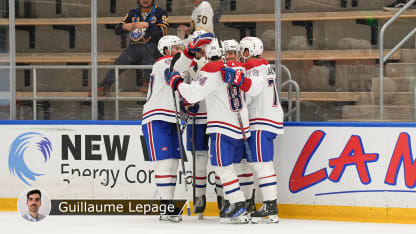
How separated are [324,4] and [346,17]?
217 millimetres

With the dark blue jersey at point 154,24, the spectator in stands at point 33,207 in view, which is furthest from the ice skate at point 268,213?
the dark blue jersey at point 154,24

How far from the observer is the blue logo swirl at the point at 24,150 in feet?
24.7

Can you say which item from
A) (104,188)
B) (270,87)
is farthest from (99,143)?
(270,87)

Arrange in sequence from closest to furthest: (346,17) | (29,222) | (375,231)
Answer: (375,231) < (29,222) < (346,17)

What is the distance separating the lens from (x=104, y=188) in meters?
7.43

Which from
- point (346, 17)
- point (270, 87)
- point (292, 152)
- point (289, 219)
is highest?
point (346, 17)

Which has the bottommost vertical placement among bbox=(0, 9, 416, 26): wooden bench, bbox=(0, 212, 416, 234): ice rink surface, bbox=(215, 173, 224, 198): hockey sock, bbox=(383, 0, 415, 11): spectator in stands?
bbox=(0, 212, 416, 234): ice rink surface

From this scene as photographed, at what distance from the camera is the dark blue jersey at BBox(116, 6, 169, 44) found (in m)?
7.58

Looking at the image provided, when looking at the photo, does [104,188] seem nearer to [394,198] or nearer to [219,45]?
[219,45]

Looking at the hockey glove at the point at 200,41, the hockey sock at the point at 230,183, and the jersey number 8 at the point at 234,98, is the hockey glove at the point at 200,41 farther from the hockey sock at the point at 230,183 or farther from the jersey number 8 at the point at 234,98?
the hockey sock at the point at 230,183

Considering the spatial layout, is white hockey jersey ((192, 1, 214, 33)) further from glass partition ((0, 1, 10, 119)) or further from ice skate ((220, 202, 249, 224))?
glass partition ((0, 1, 10, 119))

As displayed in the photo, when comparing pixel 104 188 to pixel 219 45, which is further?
pixel 104 188

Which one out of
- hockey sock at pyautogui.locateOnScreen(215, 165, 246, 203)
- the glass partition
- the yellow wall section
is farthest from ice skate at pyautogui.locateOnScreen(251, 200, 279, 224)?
Result: the glass partition

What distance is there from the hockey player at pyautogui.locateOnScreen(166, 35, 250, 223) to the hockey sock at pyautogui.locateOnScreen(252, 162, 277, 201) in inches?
7.8
